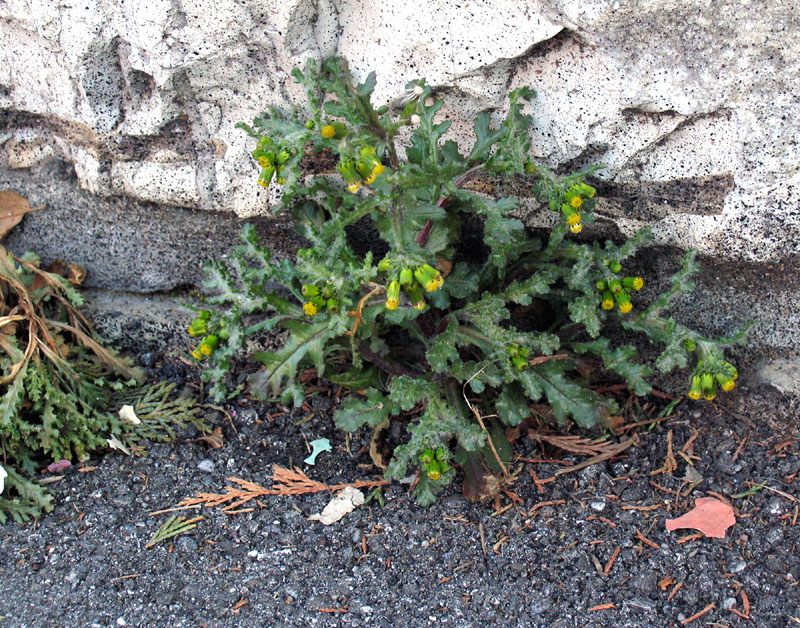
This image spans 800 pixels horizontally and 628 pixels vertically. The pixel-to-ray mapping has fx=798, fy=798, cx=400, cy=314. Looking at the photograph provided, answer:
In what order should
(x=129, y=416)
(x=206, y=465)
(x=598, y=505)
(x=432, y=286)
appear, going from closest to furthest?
(x=432, y=286), (x=598, y=505), (x=206, y=465), (x=129, y=416)

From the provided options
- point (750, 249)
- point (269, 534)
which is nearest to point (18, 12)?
point (269, 534)

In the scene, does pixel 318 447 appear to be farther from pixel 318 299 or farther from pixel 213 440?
pixel 318 299

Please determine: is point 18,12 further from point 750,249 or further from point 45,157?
point 750,249

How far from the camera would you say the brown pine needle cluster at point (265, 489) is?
2.54 m

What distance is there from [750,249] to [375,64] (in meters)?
1.28

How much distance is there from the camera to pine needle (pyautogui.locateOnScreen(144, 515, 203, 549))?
2408 mm

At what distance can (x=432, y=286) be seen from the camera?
6.78 ft

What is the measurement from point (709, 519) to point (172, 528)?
1609 millimetres

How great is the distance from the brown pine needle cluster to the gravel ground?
1.2 inches

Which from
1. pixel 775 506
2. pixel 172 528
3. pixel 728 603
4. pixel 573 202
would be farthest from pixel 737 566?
pixel 172 528

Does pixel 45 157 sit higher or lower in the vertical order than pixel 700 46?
lower

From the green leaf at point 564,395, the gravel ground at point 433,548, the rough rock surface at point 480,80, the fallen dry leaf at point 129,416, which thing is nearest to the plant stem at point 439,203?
the rough rock surface at point 480,80

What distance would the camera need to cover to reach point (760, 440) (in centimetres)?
261

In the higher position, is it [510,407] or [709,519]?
[510,407]
